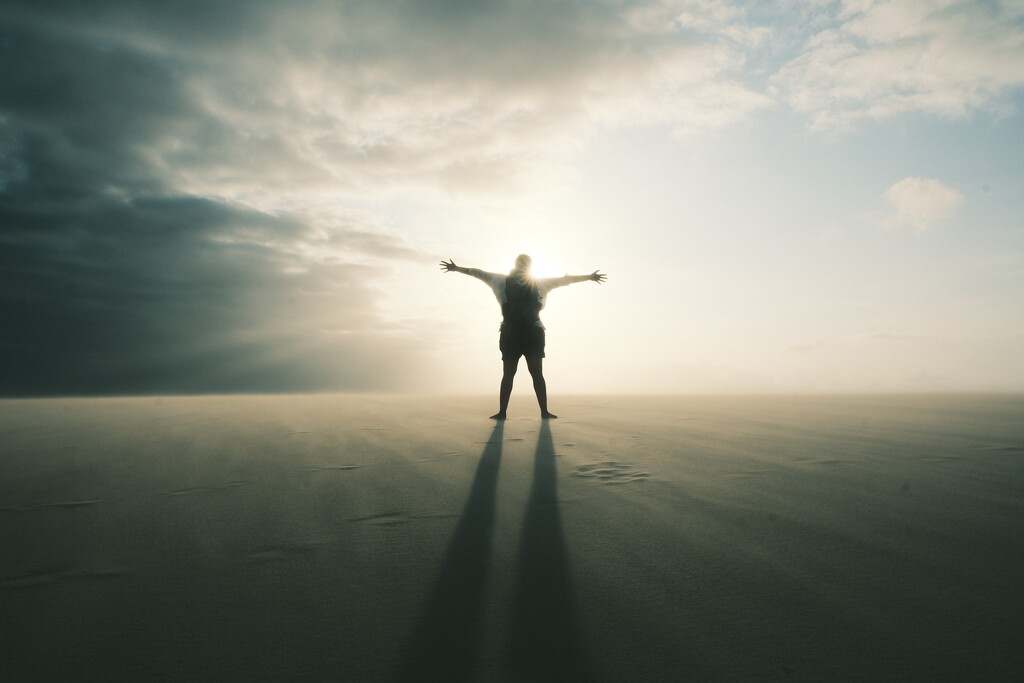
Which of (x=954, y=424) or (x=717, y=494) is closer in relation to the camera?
(x=717, y=494)

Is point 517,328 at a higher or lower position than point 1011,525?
higher

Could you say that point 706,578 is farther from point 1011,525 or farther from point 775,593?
point 1011,525

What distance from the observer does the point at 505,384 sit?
6.50 metres

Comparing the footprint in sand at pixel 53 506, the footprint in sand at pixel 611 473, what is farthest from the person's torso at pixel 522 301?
the footprint in sand at pixel 53 506

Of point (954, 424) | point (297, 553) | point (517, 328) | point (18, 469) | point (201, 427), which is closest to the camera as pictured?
point (297, 553)

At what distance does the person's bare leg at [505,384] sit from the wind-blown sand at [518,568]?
2809 mm

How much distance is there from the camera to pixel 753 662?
1.09 metres

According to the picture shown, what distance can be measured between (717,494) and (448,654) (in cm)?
180

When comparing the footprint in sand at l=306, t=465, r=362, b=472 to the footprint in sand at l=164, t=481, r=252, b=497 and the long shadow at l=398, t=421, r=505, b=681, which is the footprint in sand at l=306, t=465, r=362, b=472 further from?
the long shadow at l=398, t=421, r=505, b=681

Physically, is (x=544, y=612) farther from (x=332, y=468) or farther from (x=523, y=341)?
(x=523, y=341)

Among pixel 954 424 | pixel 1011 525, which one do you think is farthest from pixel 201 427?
pixel 954 424

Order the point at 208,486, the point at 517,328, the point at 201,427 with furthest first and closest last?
1. the point at 517,328
2. the point at 201,427
3. the point at 208,486

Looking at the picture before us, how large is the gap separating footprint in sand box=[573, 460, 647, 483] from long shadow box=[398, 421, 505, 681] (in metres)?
0.88

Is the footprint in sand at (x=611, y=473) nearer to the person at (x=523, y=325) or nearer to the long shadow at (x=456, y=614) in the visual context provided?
the long shadow at (x=456, y=614)
